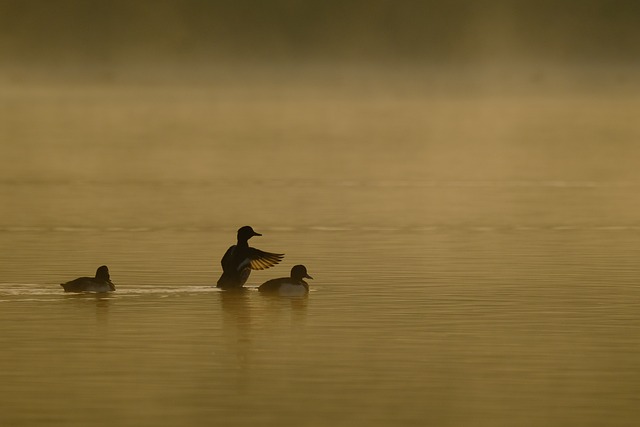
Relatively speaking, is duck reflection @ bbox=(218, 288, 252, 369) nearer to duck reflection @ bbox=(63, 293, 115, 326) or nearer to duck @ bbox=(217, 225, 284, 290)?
duck @ bbox=(217, 225, 284, 290)

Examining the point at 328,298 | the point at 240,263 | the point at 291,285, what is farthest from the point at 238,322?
the point at 240,263

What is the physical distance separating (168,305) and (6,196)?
14.1 meters

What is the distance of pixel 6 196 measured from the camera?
3269 centimetres

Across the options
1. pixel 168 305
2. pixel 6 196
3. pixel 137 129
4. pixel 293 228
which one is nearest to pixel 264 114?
pixel 137 129

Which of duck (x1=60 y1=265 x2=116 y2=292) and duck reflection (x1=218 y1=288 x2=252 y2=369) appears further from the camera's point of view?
duck (x1=60 y1=265 x2=116 y2=292)

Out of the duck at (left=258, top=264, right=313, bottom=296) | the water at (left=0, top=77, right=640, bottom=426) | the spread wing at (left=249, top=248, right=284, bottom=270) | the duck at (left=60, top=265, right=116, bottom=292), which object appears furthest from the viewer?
the spread wing at (left=249, top=248, right=284, bottom=270)

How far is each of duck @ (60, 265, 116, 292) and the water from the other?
0.39 feet

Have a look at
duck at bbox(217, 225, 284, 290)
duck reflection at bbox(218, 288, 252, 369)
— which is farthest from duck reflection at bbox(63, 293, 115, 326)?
duck at bbox(217, 225, 284, 290)

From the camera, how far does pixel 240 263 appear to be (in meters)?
20.1

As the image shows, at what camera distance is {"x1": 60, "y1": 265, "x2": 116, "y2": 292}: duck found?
19375 millimetres

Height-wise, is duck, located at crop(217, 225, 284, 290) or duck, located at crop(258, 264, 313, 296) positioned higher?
duck, located at crop(217, 225, 284, 290)

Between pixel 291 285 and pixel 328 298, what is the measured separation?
0.32 meters

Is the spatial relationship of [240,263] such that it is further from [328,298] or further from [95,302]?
[95,302]

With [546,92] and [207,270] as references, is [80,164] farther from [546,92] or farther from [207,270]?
[546,92]
